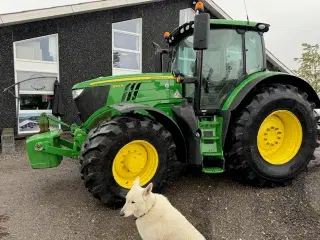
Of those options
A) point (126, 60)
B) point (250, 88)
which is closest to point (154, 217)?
point (250, 88)

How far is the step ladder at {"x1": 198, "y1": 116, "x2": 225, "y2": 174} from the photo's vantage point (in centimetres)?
410

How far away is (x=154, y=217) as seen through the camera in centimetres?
261

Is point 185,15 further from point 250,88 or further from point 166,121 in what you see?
point 166,121

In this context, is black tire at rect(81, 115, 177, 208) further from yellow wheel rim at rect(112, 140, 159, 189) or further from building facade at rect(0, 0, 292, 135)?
building facade at rect(0, 0, 292, 135)

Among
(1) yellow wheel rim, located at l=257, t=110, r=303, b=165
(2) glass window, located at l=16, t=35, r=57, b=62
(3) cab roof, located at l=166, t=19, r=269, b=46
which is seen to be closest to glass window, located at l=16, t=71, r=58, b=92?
(2) glass window, located at l=16, t=35, r=57, b=62

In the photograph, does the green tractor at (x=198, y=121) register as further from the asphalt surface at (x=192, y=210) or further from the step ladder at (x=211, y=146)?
the asphalt surface at (x=192, y=210)

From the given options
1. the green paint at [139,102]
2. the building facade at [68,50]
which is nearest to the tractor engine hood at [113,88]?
the green paint at [139,102]

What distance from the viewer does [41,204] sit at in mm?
3896

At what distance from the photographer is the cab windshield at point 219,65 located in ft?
14.5

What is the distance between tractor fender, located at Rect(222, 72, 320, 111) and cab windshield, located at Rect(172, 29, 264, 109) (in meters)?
0.18

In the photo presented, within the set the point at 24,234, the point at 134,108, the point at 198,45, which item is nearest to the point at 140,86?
the point at 134,108

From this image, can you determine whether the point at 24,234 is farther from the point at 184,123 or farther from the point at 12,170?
the point at 12,170

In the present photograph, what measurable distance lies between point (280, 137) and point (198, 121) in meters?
1.29

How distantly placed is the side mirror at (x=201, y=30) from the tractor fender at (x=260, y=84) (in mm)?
914
